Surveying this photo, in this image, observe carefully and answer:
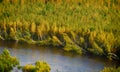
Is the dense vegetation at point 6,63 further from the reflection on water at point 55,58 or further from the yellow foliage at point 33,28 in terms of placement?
the yellow foliage at point 33,28

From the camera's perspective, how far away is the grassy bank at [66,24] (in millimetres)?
47250

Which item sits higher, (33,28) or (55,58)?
(33,28)

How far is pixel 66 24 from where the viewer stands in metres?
54.8

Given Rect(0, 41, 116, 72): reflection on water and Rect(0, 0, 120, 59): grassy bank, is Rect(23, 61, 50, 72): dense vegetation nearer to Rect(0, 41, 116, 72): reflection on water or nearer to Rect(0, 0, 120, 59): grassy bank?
Rect(0, 41, 116, 72): reflection on water

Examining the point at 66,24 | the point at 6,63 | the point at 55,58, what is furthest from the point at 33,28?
the point at 6,63

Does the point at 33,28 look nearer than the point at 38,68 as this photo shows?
No

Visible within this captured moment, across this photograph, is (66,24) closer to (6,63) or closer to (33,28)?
(33,28)

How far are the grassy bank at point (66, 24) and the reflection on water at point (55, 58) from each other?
8.02 ft

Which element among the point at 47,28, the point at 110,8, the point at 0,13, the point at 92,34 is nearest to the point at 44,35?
the point at 47,28

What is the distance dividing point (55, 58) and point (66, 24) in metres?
15.4

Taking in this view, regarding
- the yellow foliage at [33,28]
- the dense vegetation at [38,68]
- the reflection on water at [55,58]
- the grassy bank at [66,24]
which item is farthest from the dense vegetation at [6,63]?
the yellow foliage at [33,28]

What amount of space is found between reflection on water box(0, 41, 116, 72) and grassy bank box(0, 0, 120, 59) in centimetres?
244

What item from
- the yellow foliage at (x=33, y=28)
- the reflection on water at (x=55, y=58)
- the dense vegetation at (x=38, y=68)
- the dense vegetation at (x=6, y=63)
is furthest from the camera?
the yellow foliage at (x=33, y=28)

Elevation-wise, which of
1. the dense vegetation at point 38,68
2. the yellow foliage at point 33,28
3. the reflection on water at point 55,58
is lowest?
the reflection on water at point 55,58
